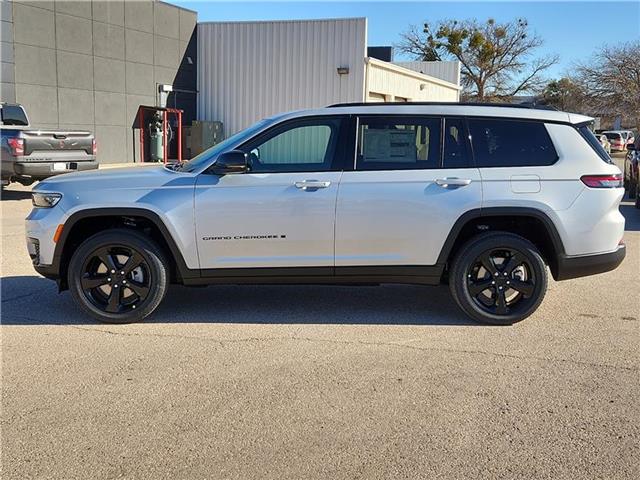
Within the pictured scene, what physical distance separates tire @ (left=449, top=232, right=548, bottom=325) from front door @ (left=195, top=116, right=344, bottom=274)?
3.73 ft

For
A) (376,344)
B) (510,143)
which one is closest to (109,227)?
(376,344)

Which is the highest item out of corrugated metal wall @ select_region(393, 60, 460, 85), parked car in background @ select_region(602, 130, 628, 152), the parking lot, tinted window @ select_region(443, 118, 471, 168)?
corrugated metal wall @ select_region(393, 60, 460, 85)

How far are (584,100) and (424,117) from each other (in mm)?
39905

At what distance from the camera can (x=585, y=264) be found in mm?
5422

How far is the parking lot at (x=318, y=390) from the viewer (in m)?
3.25

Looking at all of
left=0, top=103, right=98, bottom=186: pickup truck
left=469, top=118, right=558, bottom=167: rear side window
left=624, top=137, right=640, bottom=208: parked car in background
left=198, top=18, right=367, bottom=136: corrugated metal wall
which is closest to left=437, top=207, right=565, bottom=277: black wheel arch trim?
left=469, top=118, right=558, bottom=167: rear side window

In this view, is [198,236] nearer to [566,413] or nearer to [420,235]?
[420,235]

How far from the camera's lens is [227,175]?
5258 mm

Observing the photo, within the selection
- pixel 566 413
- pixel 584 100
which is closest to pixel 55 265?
pixel 566 413

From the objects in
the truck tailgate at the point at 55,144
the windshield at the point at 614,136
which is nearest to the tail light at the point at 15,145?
the truck tailgate at the point at 55,144

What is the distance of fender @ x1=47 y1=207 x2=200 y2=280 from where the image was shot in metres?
5.23

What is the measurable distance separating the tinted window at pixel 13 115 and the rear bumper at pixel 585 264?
1170 centimetres

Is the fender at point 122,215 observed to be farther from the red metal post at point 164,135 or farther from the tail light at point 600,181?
the red metal post at point 164,135

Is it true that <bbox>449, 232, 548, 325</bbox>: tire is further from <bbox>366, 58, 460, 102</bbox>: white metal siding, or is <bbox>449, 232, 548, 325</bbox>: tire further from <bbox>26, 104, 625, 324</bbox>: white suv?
<bbox>366, 58, 460, 102</bbox>: white metal siding
